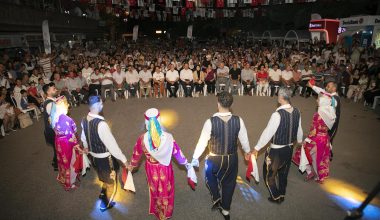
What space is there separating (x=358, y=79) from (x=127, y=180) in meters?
10.0

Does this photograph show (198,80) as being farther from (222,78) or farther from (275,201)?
(275,201)

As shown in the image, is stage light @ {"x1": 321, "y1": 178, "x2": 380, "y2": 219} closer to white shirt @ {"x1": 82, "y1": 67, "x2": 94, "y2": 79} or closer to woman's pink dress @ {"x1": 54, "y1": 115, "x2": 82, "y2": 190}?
woman's pink dress @ {"x1": 54, "y1": 115, "x2": 82, "y2": 190}

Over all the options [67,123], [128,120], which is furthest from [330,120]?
[128,120]

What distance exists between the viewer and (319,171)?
4680 millimetres

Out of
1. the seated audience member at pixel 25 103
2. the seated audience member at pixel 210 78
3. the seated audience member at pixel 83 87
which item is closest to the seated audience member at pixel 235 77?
the seated audience member at pixel 210 78

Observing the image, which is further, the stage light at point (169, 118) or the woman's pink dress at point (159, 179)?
the stage light at point (169, 118)

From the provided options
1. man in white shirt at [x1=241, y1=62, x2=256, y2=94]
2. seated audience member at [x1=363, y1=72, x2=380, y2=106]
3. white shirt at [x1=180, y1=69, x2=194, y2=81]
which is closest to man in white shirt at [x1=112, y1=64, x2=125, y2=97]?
white shirt at [x1=180, y1=69, x2=194, y2=81]

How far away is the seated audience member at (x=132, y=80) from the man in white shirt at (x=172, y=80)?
126 centimetres

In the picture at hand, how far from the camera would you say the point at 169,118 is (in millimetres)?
8273

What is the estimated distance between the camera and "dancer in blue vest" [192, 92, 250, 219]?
3.42m

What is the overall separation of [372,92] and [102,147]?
366 inches

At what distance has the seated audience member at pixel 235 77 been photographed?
1095 centimetres

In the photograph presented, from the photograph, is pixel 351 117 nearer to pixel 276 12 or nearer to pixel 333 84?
pixel 333 84

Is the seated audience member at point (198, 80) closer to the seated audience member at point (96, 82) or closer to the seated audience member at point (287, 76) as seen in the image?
the seated audience member at point (287, 76)
